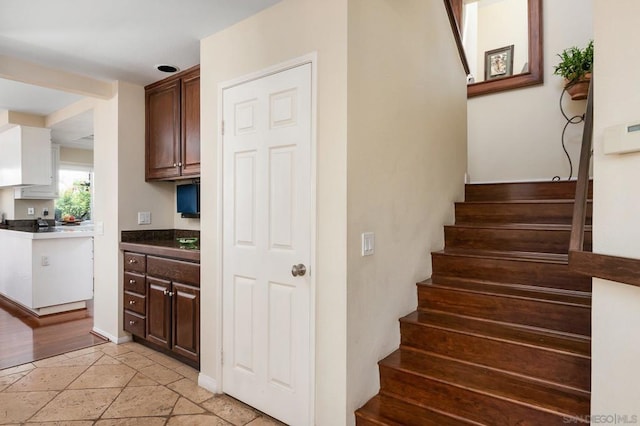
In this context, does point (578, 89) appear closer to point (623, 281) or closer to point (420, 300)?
point (420, 300)

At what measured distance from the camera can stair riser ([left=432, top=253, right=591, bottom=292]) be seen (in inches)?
84.6

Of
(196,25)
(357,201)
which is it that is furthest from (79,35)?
(357,201)

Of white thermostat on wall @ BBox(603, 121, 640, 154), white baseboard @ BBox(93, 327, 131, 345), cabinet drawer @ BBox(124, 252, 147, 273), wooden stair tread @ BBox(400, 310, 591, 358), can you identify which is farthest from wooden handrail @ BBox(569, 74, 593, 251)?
white baseboard @ BBox(93, 327, 131, 345)

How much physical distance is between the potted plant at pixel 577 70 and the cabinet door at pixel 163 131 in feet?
12.3

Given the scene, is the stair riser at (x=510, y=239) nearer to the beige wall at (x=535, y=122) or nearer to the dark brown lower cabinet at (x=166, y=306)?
the beige wall at (x=535, y=122)

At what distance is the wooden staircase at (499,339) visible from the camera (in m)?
1.74

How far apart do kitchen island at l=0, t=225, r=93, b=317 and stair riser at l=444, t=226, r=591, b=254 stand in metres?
4.39

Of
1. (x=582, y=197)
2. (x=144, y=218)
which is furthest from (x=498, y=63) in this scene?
(x=144, y=218)

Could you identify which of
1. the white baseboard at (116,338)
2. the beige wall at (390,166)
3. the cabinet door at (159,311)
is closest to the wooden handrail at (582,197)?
the beige wall at (390,166)

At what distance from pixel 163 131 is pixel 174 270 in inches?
54.1

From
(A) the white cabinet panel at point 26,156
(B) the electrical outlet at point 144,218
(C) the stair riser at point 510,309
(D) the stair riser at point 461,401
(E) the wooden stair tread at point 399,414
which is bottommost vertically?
(E) the wooden stair tread at point 399,414

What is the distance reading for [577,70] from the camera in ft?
11.7

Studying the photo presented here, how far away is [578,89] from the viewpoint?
3617 millimetres

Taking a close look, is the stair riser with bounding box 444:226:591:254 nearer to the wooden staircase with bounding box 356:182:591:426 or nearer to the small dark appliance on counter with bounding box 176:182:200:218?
the wooden staircase with bounding box 356:182:591:426
